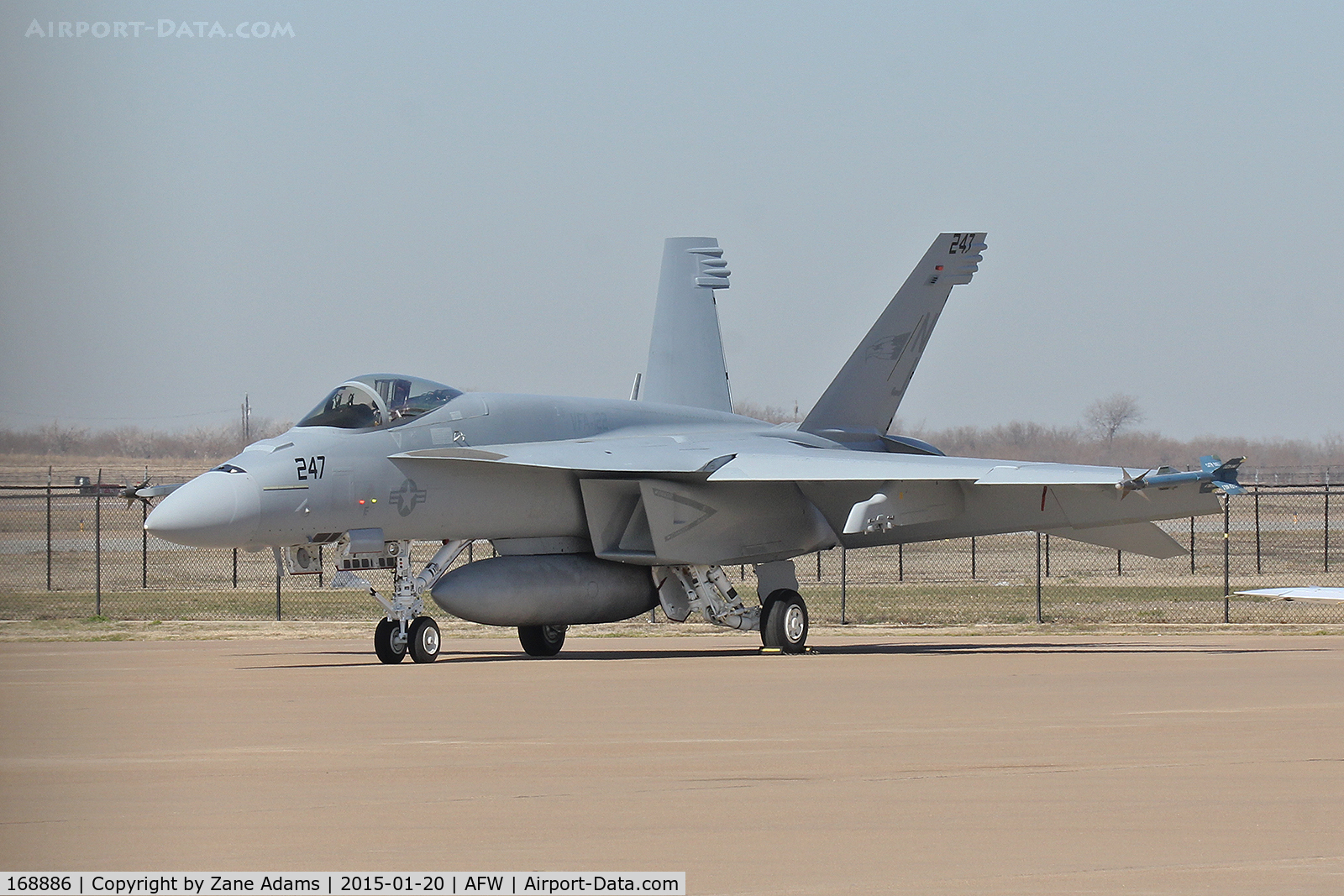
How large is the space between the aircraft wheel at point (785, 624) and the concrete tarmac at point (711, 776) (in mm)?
4108

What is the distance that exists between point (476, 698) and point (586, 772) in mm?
4943

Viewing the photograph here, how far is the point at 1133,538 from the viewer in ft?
73.3

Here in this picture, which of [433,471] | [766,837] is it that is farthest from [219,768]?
[433,471]

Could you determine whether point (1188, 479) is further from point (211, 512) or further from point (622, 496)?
point (211, 512)

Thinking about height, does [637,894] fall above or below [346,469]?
below

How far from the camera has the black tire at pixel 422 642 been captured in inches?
724

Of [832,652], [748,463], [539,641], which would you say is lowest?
[832,652]

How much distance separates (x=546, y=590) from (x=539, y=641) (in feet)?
4.99

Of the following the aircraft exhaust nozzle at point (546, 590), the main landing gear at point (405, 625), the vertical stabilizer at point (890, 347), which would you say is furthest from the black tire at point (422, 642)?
the vertical stabilizer at point (890, 347)

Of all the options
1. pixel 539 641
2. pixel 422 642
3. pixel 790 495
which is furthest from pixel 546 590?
pixel 790 495

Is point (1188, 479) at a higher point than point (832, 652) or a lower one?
higher

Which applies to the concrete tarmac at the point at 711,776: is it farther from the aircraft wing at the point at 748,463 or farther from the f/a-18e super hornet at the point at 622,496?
the aircraft wing at the point at 748,463

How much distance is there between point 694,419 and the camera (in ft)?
72.3

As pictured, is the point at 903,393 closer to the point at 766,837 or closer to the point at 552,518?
the point at 552,518
